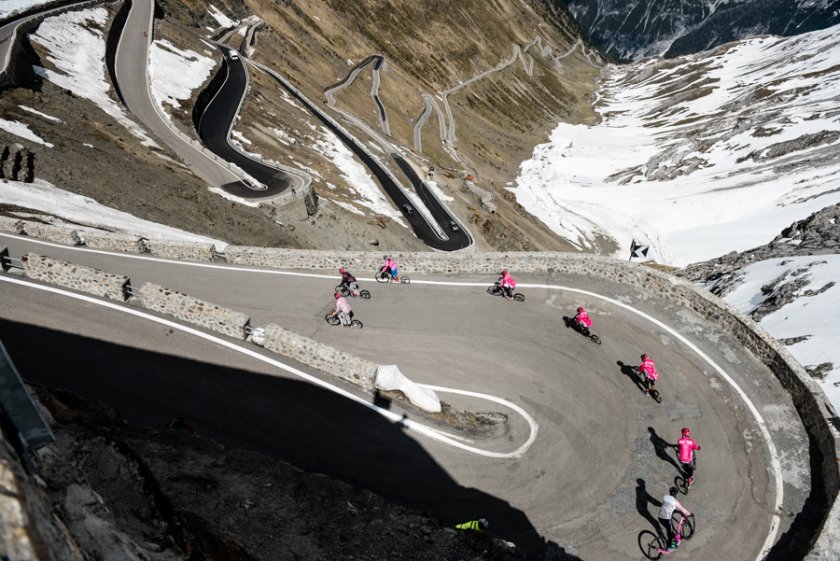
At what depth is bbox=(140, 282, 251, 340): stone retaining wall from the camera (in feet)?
51.5

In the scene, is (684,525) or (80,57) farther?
(80,57)

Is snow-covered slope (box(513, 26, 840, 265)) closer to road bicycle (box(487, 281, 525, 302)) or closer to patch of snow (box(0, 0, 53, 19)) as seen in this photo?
road bicycle (box(487, 281, 525, 302))

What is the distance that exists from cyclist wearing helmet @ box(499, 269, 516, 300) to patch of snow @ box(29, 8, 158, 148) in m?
29.0

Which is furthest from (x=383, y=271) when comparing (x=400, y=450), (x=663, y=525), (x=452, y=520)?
(x=663, y=525)

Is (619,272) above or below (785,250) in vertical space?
below

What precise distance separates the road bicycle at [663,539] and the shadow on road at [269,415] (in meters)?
1.97

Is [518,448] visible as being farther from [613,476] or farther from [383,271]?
[383,271]

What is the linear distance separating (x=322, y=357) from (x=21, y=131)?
25377 mm

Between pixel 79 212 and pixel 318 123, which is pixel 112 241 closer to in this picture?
pixel 79 212

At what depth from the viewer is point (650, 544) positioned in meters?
12.0

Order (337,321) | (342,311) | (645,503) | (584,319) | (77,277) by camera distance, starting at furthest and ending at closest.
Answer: (584,319) → (337,321) → (342,311) → (77,277) → (645,503)

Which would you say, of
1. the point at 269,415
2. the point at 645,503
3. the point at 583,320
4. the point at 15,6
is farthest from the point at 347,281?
the point at 15,6

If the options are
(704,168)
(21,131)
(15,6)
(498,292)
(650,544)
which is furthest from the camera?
(704,168)

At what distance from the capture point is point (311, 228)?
1446 inches
